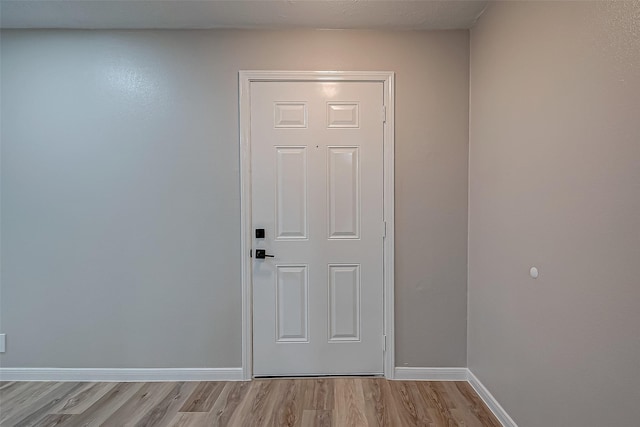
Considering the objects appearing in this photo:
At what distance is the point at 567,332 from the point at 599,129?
32.1 inches

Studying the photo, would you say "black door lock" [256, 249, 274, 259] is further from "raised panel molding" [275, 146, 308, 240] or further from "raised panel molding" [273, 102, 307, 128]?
"raised panel molding" [273, 102, 307, 128]

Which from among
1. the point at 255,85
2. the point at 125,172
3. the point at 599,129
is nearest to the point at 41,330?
the point at 125,172

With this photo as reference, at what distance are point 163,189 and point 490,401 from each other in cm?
254

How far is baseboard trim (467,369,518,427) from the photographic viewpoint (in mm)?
1800

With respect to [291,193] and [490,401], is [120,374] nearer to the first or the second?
[291,193]

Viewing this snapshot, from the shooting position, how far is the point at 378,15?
2076mm

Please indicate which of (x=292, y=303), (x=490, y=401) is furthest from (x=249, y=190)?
(x=490, y=401)

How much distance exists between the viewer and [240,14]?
2074 millimetres

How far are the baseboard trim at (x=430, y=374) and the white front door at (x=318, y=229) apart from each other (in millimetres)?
161

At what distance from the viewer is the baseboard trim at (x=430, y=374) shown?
7.50 ft

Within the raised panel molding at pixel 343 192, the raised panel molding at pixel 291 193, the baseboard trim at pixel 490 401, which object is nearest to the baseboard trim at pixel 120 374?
the raised panel molding at pixel 291 193

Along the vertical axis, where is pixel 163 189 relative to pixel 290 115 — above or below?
below

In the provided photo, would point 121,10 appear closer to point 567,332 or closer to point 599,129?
point 599,129

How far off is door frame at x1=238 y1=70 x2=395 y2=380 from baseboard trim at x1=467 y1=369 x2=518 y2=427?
53cm
